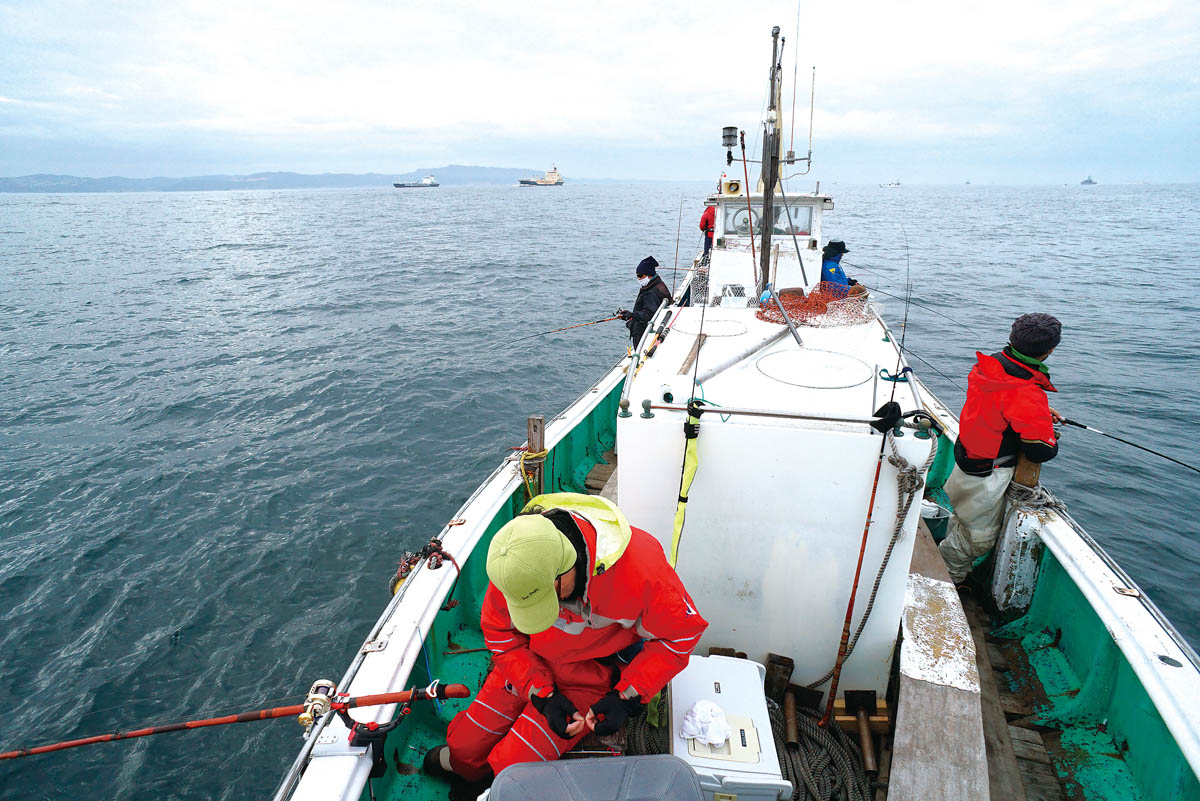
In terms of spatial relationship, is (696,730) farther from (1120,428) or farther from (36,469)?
(1120,428)

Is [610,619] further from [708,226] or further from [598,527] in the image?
[708,226]

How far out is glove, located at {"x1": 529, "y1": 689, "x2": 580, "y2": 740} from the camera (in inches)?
103

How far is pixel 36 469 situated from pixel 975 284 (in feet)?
99.5

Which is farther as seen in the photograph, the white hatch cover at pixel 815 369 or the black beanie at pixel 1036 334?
the black beanie at pixel 1036 334

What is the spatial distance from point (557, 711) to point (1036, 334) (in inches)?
140

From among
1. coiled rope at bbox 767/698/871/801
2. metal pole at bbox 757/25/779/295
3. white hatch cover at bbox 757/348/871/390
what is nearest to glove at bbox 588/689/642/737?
coiled rope at bbox 767/698/871/801

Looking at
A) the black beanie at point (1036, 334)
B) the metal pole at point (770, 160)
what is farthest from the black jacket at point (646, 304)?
the black beanie at point (1036, 334)

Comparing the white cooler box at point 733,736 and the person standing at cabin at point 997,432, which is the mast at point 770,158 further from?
the white cooler box at point 733,736

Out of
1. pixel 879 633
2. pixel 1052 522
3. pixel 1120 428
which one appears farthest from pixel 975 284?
pixel 879 633

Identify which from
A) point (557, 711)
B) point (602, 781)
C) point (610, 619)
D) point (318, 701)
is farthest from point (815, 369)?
point (318, 701)

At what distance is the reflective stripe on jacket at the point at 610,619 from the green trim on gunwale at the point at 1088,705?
229 cm

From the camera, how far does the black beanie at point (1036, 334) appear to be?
3633mm

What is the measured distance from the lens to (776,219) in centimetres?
1034

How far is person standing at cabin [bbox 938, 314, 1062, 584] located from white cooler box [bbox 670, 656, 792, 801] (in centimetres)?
225
